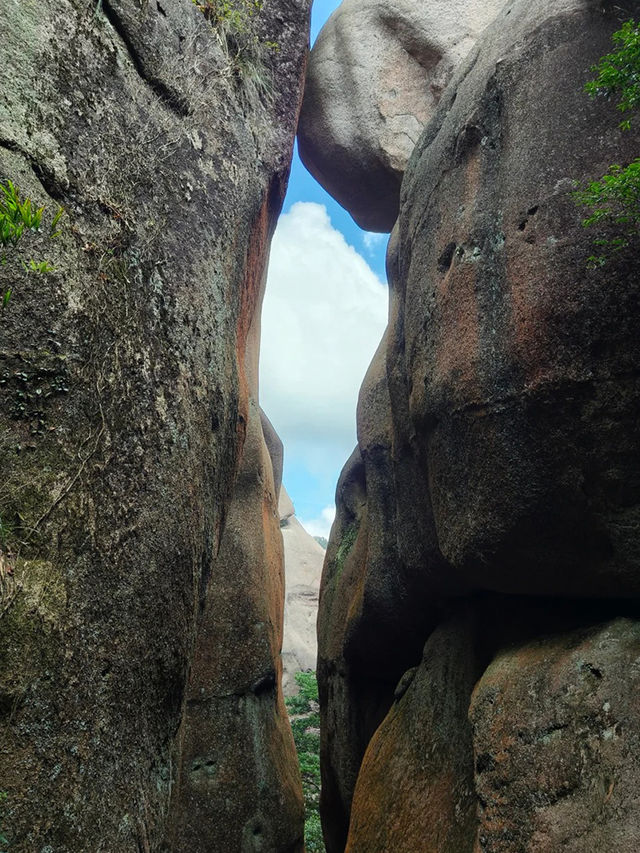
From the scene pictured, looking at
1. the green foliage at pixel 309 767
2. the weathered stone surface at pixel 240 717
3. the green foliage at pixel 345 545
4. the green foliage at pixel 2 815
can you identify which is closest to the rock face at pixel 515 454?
the weathered stone surface at pixel 240 717

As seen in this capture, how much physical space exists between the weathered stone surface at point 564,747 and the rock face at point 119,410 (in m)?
1.98

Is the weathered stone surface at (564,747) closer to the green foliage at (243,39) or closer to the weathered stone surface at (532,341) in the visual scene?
the weathered stone surface at (532,341)

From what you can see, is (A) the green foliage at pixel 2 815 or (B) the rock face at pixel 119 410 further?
(B) the rock face at pixel 119 410

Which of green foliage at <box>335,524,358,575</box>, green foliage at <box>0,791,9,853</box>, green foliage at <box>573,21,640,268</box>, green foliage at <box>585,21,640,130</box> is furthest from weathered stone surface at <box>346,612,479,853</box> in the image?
green foliage at <box>585,21,640,130</box>

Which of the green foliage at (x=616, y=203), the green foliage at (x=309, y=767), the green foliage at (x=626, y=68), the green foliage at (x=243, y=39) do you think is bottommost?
the green foliage at (x=309, y=767)

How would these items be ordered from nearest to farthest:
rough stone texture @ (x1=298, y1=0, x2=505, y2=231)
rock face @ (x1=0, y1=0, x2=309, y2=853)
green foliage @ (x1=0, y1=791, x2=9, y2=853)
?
green foliage @ (x1=0, y1=791, x2=9, y2=853)
rock face @ (x1=0, y1=0, x2=309, y2=853)
rough stone texture @ (x1=298, y1=0, x2=505, y2=231)

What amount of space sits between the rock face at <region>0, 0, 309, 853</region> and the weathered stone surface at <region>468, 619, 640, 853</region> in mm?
1983

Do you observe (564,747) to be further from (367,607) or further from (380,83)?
(380,83)

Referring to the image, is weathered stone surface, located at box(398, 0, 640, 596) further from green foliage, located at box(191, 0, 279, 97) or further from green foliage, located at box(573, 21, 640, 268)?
green foliage, located at box(191, 0, 279, 97)

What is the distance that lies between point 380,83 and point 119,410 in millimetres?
7654

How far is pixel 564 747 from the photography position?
4.23 metres

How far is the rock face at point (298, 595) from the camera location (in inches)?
926

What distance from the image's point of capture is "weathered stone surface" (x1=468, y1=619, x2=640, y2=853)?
387 centimetres

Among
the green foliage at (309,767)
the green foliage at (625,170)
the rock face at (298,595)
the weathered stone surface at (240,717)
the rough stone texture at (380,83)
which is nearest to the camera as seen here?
the green foliage at (625,170)
